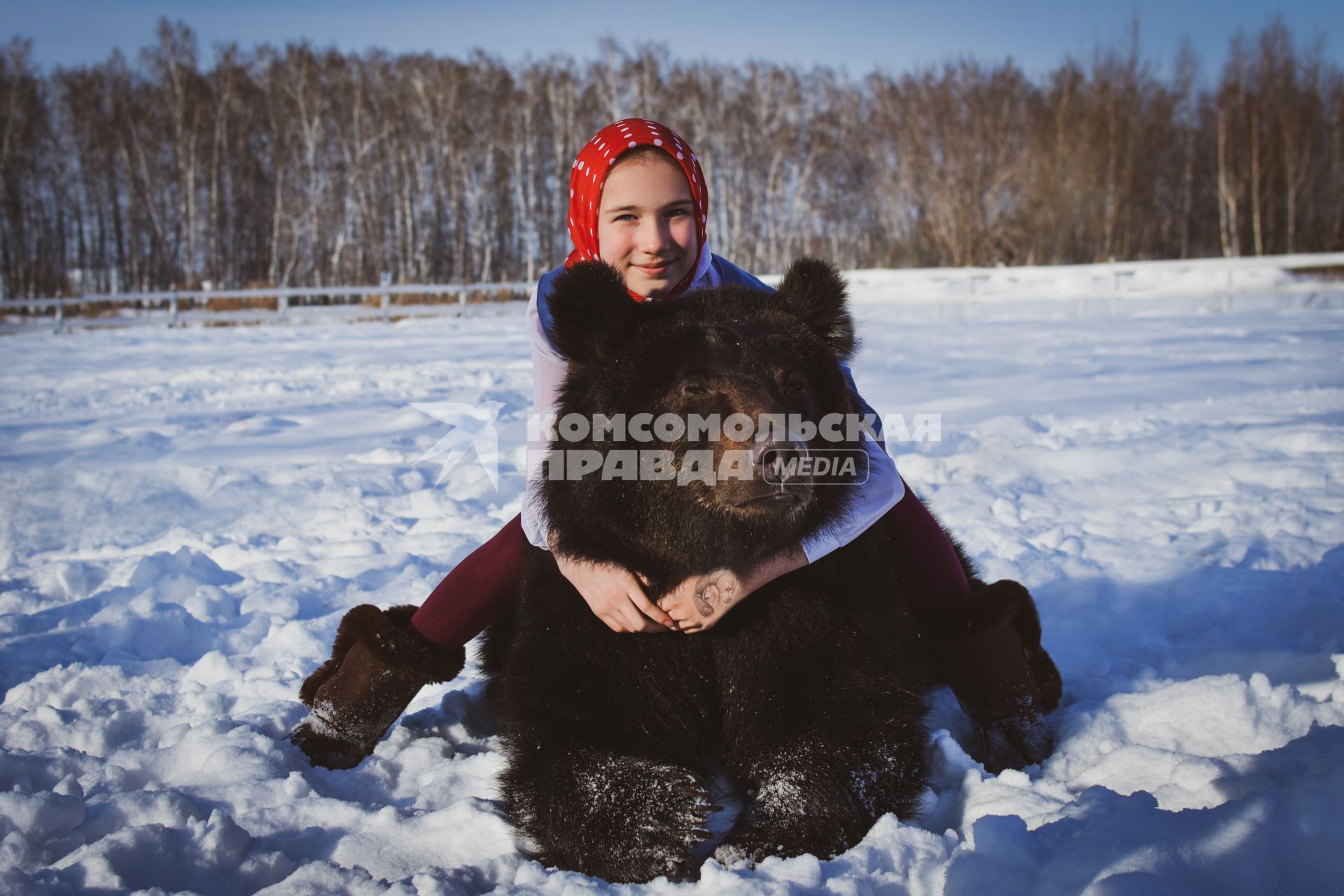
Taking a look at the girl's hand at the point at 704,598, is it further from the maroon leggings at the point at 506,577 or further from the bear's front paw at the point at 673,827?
the maroon leggings at the point at 506,577

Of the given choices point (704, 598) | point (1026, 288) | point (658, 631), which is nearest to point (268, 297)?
point (1026, 288)

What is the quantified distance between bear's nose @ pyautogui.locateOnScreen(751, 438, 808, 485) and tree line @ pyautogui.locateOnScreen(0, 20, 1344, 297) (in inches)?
1163

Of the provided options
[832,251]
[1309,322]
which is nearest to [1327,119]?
[832,251]

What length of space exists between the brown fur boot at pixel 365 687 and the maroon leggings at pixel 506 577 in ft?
0.24

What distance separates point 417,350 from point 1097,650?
1128cm

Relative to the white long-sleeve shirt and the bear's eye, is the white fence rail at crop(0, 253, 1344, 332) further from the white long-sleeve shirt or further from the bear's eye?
the bear's eye

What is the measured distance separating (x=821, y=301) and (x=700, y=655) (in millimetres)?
923

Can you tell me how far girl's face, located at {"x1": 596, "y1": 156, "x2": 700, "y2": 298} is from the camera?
243 cm

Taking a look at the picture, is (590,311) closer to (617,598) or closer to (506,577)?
(617,598)

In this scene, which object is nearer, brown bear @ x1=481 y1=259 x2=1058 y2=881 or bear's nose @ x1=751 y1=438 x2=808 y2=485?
bear's nose @ x1=751 y1=438 x2=808 y2=485

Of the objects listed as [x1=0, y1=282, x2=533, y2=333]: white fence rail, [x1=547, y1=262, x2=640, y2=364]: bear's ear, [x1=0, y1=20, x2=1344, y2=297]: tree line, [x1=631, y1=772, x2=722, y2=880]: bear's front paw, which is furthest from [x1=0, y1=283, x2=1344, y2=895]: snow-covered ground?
[x1=0, y1=20, x2=1344, y2=297]: tree line

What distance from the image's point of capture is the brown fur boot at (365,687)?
7.12 ft

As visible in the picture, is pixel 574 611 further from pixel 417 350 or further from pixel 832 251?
pixel 832 251

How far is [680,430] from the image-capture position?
1.82 m
